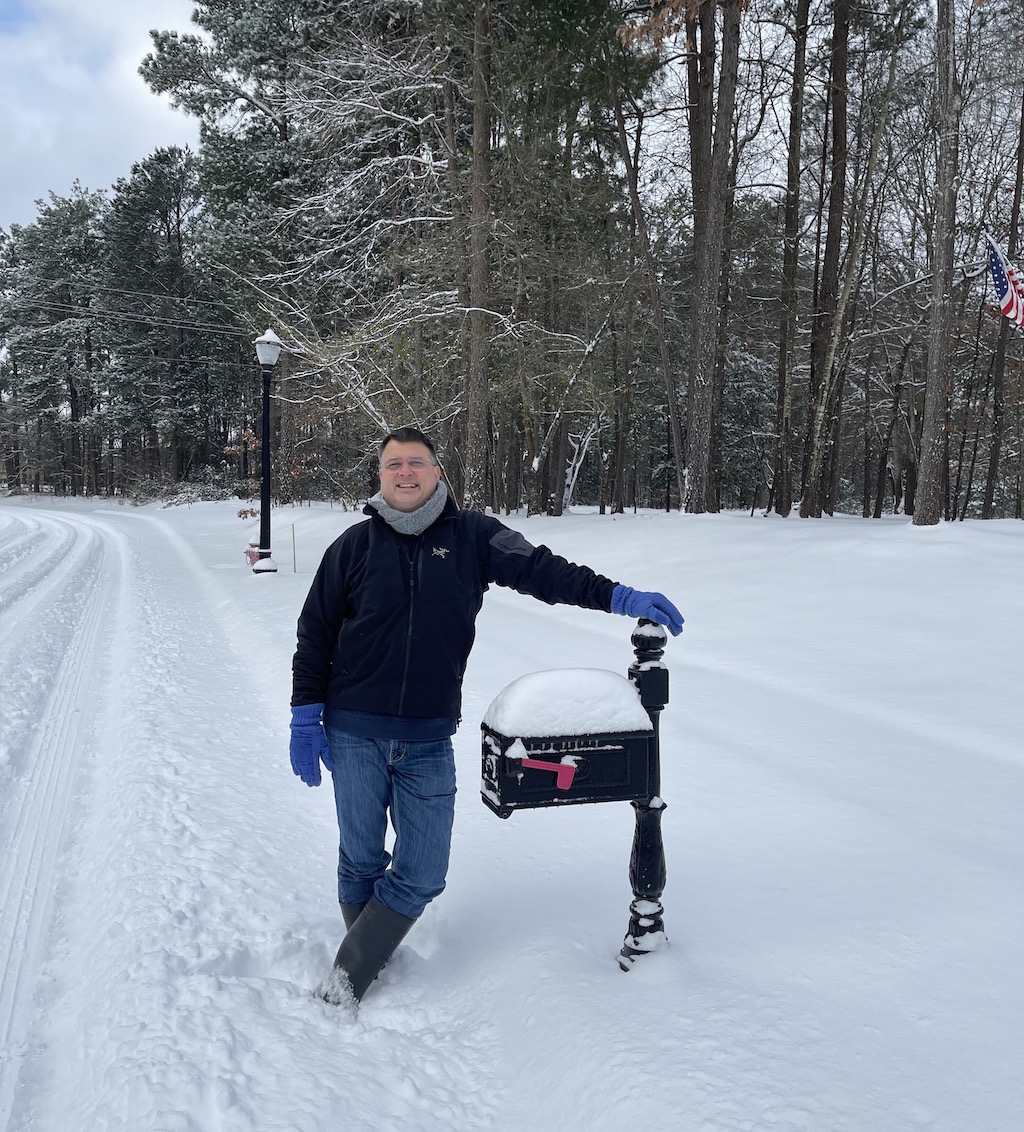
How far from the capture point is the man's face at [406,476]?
9.08ft

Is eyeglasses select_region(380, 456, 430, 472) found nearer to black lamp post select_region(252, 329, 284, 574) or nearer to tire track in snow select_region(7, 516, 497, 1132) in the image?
tire track in snow select_region(7, 516, 497, 1132)

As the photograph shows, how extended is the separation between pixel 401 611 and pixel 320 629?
11.8 inches

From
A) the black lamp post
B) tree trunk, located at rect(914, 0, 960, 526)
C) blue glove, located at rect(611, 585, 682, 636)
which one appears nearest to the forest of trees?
tree trunk, located at rect(914, 0, 960, 526)

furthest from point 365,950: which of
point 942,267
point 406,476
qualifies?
point 942,267

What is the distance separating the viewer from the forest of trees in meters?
15.2

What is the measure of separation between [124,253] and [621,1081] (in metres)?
52.6

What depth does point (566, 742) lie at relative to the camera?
8.55 ft

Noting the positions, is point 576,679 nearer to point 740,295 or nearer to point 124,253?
point 740,295

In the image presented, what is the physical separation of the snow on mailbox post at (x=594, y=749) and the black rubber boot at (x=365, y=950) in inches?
21.7

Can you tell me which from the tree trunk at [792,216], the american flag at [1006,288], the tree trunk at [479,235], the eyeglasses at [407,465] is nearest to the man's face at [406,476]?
the eyeglasses at [407,465]

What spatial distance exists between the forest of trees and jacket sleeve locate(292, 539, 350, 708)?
9.97 meters

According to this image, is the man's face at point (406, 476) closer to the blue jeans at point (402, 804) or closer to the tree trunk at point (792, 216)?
the blue jeans at point (402, 804)

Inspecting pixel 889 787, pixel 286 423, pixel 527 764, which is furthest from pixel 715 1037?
pixel 286 423

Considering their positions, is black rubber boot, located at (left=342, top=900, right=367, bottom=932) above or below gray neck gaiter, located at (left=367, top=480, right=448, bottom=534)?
below
